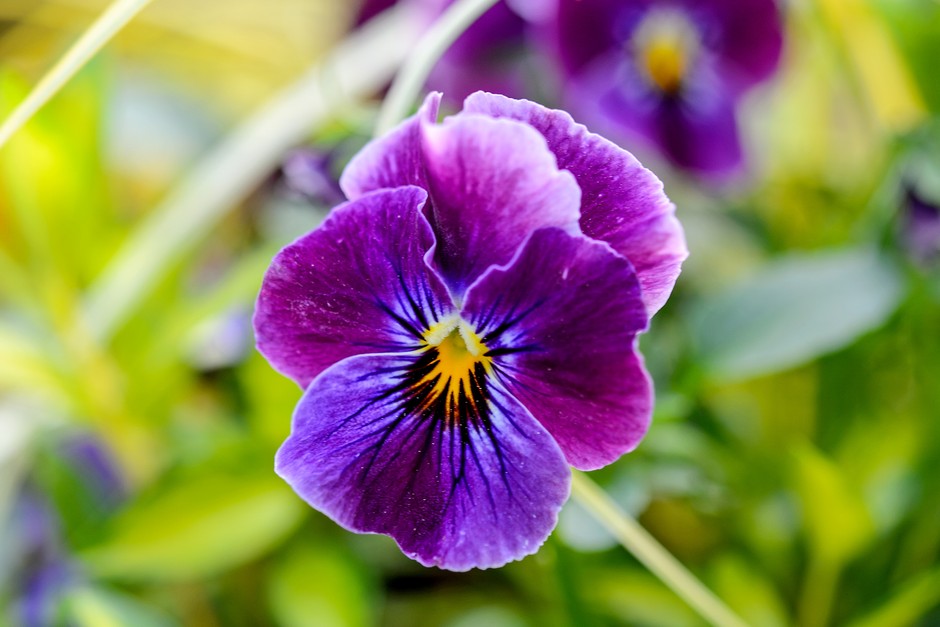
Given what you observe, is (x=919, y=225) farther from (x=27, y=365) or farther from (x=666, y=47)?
(x=27, y=365)

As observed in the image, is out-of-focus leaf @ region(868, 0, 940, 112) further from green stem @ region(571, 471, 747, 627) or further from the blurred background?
green stem @ region(571, 471, 747, 627)

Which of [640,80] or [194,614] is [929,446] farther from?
[194,614]

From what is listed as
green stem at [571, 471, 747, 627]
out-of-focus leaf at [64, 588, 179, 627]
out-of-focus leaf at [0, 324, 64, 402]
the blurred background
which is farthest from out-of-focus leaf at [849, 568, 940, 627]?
out-of-focus leaf at [0, 324, 64, 402]

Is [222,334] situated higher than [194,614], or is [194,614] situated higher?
[222,334]

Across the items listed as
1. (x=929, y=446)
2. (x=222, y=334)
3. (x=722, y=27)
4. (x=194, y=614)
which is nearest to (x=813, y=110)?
(x=722, y=27)

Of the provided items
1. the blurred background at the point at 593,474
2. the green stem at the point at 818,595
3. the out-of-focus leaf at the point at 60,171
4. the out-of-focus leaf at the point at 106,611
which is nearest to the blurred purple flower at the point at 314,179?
the blurred background at the point at 593,474

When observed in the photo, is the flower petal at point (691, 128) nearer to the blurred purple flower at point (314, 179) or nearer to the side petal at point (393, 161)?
the blurred purple flower at point (314, 179)
